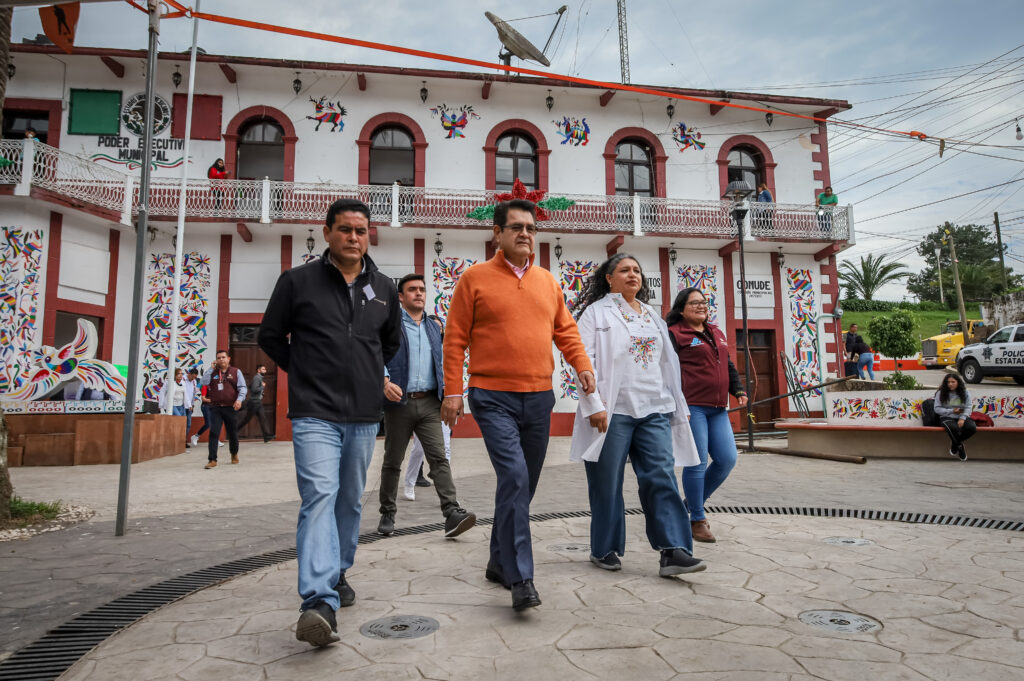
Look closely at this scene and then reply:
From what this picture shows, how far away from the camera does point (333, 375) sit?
2.92 metres

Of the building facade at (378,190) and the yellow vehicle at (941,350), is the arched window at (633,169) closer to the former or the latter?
the building facade at (378,190)

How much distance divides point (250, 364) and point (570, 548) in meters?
13.1

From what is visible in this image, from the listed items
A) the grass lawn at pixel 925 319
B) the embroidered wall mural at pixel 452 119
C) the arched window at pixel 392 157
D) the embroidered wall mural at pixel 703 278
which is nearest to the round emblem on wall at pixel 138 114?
the arched window at pixel 392 157

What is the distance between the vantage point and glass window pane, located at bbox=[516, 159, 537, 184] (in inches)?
680

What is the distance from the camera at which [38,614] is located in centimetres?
322

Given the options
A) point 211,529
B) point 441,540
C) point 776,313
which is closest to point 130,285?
point 211,529

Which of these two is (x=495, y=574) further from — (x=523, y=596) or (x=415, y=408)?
(x=415, y=408)

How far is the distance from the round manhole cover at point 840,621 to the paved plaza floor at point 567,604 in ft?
0.04

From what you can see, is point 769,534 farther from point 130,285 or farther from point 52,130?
point 52,130

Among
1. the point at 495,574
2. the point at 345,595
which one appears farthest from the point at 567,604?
the point at 345,595

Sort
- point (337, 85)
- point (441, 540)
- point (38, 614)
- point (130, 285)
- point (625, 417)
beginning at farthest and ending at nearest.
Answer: point (337, 85)
point (130, 285)
point (441, 540)
point (625, 417)
point (38, 614)

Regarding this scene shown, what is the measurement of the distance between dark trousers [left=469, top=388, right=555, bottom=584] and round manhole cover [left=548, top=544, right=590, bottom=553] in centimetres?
88

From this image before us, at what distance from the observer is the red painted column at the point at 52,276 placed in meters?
13.6

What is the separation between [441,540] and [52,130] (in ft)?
53.1
